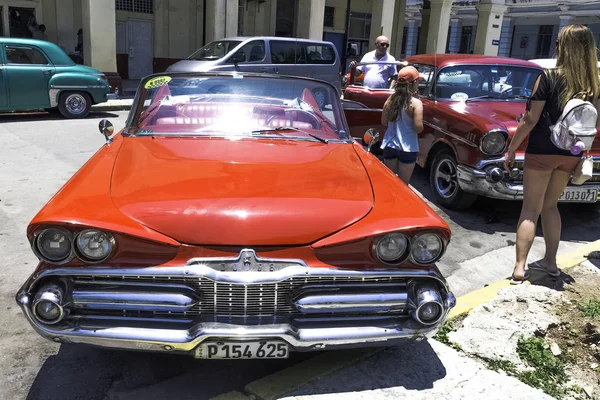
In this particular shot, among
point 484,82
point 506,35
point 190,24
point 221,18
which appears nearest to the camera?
point 484,82

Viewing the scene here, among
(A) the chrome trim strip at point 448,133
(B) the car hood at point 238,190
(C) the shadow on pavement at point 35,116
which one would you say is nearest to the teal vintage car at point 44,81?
(C) the shadow on pavement at point 35,116

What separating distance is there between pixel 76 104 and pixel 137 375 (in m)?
9.63

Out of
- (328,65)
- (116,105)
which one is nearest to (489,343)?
(328,65)

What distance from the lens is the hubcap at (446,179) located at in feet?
19.3

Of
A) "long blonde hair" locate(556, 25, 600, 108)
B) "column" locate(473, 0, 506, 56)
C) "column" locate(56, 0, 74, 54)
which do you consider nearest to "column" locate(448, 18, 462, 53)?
"column" locate(473, 0, 506, 56)

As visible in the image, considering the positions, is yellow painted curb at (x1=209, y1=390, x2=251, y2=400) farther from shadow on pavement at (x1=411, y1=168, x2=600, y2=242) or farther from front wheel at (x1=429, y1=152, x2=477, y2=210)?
front wheel at (x1=429, y1=152, x2=477, y2=210)

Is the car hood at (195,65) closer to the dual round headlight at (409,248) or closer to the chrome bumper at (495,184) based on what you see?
the chrome bumper at (495,184)

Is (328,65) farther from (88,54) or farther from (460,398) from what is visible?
(460,398)

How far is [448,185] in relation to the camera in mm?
6105

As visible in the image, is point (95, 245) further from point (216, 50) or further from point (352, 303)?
point (216, 50)

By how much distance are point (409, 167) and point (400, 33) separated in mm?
21754

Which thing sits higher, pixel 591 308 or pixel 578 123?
pixel 578 123

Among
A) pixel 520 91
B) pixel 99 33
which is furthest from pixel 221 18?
pixel 520 91

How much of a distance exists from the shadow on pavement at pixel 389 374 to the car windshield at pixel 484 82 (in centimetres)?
409
